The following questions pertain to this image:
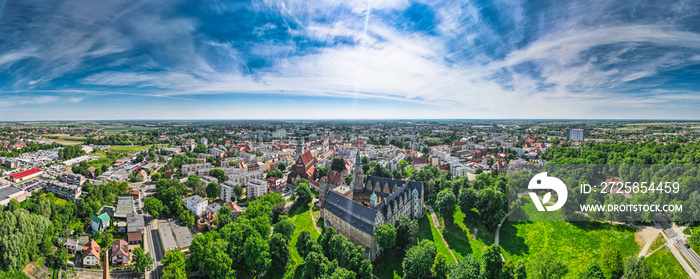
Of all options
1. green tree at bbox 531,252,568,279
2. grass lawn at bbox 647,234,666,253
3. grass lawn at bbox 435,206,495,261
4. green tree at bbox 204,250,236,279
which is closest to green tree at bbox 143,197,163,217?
green tree at bbox 204,250,236,279

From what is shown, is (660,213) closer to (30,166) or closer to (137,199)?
(137,199)

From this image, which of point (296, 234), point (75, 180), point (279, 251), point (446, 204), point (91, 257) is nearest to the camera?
point (279, 251)

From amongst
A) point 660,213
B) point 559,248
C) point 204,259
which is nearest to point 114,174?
point 204,259

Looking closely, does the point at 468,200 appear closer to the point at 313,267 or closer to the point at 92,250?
the point at 313,267

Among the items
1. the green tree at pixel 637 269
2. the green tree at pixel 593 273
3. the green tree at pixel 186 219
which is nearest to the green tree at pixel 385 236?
the green tree at pixel 593 273

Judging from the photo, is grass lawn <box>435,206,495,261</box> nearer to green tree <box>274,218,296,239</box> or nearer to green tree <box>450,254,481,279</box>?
green tree <box>450,254,481,279</box>

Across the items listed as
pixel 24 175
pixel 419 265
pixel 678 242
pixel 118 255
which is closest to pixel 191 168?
pixel 24 175
